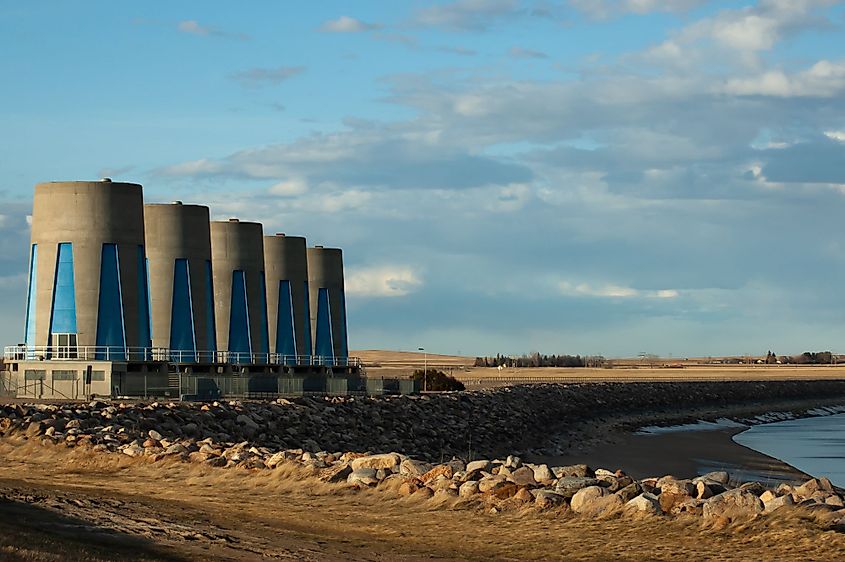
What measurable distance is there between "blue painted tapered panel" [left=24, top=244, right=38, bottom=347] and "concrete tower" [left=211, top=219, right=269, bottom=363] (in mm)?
15602

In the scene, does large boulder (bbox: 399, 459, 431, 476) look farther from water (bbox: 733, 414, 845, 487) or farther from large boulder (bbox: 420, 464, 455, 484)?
water (bbox: 733, 414, 845, 487)

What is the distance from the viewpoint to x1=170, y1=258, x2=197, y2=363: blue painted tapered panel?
62250 mm

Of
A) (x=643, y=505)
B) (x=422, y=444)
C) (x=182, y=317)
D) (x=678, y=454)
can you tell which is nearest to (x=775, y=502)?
(x=643, y=505)

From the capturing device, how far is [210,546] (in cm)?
1795

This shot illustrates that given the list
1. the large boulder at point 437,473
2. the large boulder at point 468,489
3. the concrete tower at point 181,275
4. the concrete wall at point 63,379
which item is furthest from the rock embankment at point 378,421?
the concrete tower at point 181,275

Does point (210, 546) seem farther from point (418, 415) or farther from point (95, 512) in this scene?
point (418, 415)

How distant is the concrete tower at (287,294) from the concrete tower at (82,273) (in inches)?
854

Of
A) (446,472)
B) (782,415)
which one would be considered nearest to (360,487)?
(446,472)

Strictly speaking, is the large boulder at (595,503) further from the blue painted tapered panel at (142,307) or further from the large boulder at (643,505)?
the blue painted tapered panel at (142,307)

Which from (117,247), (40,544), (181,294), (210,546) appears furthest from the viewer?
(181,294)

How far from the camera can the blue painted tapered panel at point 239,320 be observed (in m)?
69.8

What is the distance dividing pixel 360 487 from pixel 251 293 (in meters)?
49.8

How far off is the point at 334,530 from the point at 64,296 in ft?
123

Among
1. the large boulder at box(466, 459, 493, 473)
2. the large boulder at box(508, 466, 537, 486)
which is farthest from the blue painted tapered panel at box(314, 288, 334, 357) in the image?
the large boulder at box(508, 466, 537, 486)
